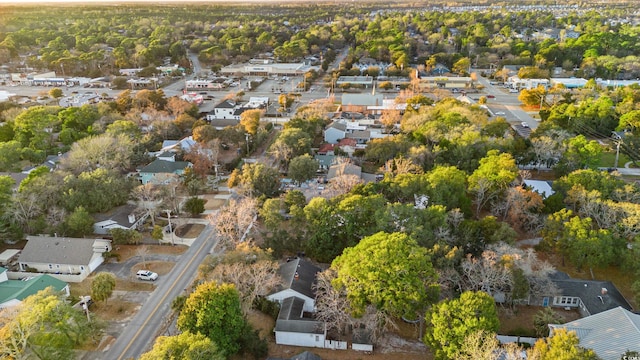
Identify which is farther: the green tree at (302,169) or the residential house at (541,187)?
the green tree at (302,169)

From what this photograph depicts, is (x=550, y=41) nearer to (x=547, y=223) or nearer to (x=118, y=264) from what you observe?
(x=547, y=223)

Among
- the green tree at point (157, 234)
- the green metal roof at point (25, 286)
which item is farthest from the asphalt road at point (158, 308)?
the green metal roof at point (25, 286)

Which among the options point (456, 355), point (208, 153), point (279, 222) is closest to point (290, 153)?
point (208, 153)

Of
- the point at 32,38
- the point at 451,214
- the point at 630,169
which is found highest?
the point at 32,38

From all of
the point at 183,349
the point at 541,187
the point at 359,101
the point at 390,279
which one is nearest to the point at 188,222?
the point at 183,349

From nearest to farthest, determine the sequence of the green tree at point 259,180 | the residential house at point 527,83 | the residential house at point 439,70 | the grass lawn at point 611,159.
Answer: the green tree at point 259,180 → the grass lawn at point 611,159 → the residential house at point 527,83 → the residential house at point 439,70

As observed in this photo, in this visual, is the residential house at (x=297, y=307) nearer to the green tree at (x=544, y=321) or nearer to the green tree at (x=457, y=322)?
the green tree at (x=457, y=322)
